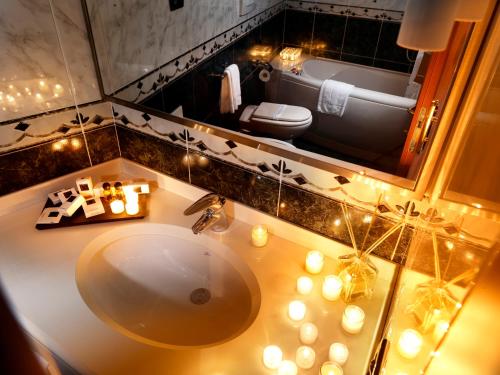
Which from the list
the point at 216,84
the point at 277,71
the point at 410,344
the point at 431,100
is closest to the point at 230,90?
the point at 216,84

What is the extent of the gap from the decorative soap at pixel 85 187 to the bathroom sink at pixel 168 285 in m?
0.18

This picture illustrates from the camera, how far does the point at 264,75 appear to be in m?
1.27

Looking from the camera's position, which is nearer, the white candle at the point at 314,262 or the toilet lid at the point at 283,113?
the white candle at the point at 314,262

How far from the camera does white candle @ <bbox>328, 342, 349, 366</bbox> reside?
78 centimetres

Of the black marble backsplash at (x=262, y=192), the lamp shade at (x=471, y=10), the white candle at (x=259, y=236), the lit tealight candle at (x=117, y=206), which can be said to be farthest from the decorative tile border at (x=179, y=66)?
the lamp shade at (x=471, y=10)

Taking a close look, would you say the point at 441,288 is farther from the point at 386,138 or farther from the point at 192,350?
the point at 192,350

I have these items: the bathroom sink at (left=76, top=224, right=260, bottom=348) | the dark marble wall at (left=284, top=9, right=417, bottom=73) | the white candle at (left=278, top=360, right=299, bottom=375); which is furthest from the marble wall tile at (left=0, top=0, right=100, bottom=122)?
the white candle at (left=278, top=360, right=299, bottom=375)

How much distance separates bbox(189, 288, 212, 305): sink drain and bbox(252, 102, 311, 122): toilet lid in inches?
21.5

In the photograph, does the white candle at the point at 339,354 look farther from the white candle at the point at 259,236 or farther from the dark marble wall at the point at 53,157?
the dark marble wall at the point at 53,157

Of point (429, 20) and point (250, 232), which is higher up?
point (429, 20)

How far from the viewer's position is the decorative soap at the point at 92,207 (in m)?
1.16

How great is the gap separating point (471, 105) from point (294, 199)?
0.53m

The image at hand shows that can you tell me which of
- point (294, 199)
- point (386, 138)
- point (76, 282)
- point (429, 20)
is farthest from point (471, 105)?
point (76, 282)

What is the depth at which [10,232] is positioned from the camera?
3.62 feet
